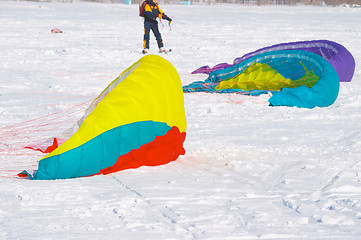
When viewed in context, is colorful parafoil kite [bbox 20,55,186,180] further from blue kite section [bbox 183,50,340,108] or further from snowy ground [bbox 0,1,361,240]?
blue kite section [bbox 183,50,340,108]

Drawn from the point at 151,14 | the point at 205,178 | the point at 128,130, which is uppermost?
the point at 151,14

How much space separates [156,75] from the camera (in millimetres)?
4918

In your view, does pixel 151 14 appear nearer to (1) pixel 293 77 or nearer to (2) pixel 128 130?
(1) pixel 293 77

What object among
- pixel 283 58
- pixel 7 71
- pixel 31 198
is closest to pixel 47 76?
pixel 7 71

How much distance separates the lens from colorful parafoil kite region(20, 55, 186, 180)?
4.31 m

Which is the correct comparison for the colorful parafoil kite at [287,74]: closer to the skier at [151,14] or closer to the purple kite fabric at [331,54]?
the purple kite fabric at [331,54]

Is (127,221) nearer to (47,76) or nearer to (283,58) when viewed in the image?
(283,58)

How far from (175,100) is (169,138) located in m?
0.36

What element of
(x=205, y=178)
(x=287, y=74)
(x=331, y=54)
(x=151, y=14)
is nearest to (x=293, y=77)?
(x=287, y=74)

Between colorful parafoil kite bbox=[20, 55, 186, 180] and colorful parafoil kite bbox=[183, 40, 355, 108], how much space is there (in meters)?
3.20

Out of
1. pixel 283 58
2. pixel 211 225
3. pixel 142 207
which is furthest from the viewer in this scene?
pixel 283 58

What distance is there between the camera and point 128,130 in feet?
15.0

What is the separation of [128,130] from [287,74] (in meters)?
5.50

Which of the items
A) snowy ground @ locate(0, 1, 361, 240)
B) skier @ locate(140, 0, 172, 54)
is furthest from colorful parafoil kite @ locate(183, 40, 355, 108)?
skier @ locate(140, 0, 172, 54)
